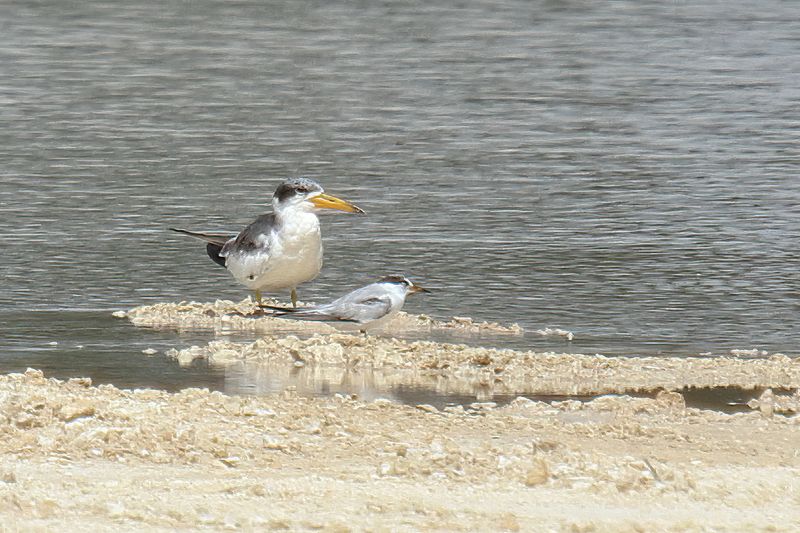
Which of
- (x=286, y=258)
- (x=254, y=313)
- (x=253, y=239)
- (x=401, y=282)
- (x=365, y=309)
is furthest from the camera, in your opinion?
(x=253, y=239)

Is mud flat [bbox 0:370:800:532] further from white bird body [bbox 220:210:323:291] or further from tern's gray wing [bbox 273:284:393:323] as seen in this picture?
white bird body [bbox 220:210:323:291]

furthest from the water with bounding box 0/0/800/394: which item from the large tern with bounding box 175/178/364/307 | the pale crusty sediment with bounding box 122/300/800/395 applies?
the large tern with bounding box 175/178/364/307

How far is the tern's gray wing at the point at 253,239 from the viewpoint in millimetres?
10874

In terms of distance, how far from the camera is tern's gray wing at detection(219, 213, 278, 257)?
428 inches

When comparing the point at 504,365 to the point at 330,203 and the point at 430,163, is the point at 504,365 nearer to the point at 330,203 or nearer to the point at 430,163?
the point at 330,203

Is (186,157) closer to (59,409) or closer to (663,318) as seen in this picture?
(663,318)

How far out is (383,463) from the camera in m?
6.38

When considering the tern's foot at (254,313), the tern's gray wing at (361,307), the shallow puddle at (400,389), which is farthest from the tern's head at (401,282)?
the shallow puddle at (400,389)

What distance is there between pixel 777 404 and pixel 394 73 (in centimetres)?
1302

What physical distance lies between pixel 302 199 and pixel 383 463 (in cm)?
480

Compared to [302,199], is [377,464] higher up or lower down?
lower down

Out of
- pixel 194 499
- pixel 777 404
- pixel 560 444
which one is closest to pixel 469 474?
pixel 560 444

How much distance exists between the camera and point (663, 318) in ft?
35.1

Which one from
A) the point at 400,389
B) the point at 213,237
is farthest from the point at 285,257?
the point at 400,389
